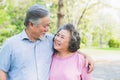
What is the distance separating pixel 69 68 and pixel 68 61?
2.8 inches

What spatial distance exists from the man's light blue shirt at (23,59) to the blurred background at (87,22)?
0.62 m

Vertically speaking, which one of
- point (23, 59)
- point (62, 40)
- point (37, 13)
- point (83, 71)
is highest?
point (37, 13)

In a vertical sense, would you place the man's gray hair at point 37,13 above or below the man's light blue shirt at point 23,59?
above

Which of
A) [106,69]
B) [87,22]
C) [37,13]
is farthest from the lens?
[87,22]

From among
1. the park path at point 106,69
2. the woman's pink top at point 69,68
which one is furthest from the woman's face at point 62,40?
the park path at point 106,69

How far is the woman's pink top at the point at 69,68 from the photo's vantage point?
2.98m

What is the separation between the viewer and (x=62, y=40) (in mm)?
3006

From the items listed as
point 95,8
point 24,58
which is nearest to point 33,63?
point 24,58

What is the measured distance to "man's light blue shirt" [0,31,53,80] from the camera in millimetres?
2854

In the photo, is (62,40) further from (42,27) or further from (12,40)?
(12,40)

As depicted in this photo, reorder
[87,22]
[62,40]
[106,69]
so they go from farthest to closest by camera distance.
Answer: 1. [87,22]
2. [106,69]
3. [62,40]

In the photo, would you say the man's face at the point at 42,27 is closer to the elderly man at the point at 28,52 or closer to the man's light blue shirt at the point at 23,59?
the elderly man at the point at 28,52

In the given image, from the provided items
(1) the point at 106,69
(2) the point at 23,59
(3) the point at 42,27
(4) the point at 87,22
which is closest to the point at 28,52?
(2) the point at 23,59

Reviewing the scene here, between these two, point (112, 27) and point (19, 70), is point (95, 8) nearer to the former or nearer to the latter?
point (19, 70)
